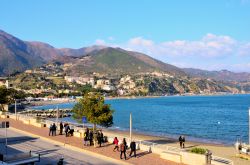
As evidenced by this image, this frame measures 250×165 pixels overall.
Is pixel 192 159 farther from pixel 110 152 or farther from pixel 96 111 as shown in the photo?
pixel 96 111

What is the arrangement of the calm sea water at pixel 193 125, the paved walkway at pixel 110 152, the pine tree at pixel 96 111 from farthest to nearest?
1. the calm sea water at pixel 193 125
2. the pine tree at pixel 96 111
3. the paved walkway at pixel 110 152

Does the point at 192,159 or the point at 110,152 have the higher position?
the point at 192,159

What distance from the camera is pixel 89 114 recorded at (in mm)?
28844

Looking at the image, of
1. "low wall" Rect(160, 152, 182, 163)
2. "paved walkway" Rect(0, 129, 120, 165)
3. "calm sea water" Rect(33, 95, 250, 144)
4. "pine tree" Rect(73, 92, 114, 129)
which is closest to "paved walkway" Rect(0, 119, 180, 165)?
"low wall" Rect(160, 152, 182, 163)

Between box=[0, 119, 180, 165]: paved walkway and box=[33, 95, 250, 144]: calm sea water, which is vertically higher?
box=[0, 119, 180, 165]: paved walkway

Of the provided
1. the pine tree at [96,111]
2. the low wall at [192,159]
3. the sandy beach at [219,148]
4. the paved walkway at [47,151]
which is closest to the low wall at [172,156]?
the low wall at [192,159]

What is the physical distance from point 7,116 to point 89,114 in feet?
68.2

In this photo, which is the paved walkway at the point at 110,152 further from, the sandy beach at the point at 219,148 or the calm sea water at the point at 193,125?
the calm sea water at the point at 193,125

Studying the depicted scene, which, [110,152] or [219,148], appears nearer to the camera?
[110,152]

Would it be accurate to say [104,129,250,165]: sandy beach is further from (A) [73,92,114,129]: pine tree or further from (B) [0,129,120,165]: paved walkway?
(B) [0,129,120,165]: paved walkway

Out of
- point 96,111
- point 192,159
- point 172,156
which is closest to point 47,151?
point 96,111

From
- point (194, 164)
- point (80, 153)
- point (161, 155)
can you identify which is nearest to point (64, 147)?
point (80, 153)

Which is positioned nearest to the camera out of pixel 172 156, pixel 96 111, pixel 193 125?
pixel 172 156

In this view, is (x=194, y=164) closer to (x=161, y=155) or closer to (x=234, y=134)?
(x=161, y=155)
